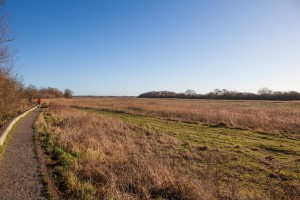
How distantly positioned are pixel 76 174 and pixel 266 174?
634 cm

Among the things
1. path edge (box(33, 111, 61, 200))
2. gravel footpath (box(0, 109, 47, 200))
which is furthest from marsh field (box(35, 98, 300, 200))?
gravel footpath (box(0, 109, 47, 200))

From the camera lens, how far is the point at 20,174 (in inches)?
280

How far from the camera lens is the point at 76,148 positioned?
10477 millimetres

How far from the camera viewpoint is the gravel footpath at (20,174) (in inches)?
229

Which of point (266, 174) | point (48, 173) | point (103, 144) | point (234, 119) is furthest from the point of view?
point (234, 119)

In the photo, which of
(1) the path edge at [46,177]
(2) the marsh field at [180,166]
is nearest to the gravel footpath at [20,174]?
(1) the path edge at [46,177]

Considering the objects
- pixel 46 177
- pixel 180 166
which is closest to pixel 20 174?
pixel 46 177

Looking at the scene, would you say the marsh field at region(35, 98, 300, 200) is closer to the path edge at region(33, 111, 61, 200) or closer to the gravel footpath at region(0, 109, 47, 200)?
the path edge at region(33, 111, 61, 200)

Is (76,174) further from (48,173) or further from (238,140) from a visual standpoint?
(238,140)

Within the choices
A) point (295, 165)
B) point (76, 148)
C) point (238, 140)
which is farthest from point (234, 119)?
point (76, 148)

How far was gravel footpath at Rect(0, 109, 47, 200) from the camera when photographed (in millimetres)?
5820

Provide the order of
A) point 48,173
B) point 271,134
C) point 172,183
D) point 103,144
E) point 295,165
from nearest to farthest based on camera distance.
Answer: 1. point 172,183
2. point 48,173
3. point 295,165
4. point 103,144
5. point 271,134

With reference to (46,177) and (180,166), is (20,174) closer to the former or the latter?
(46,177)

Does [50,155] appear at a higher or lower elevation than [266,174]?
higher
